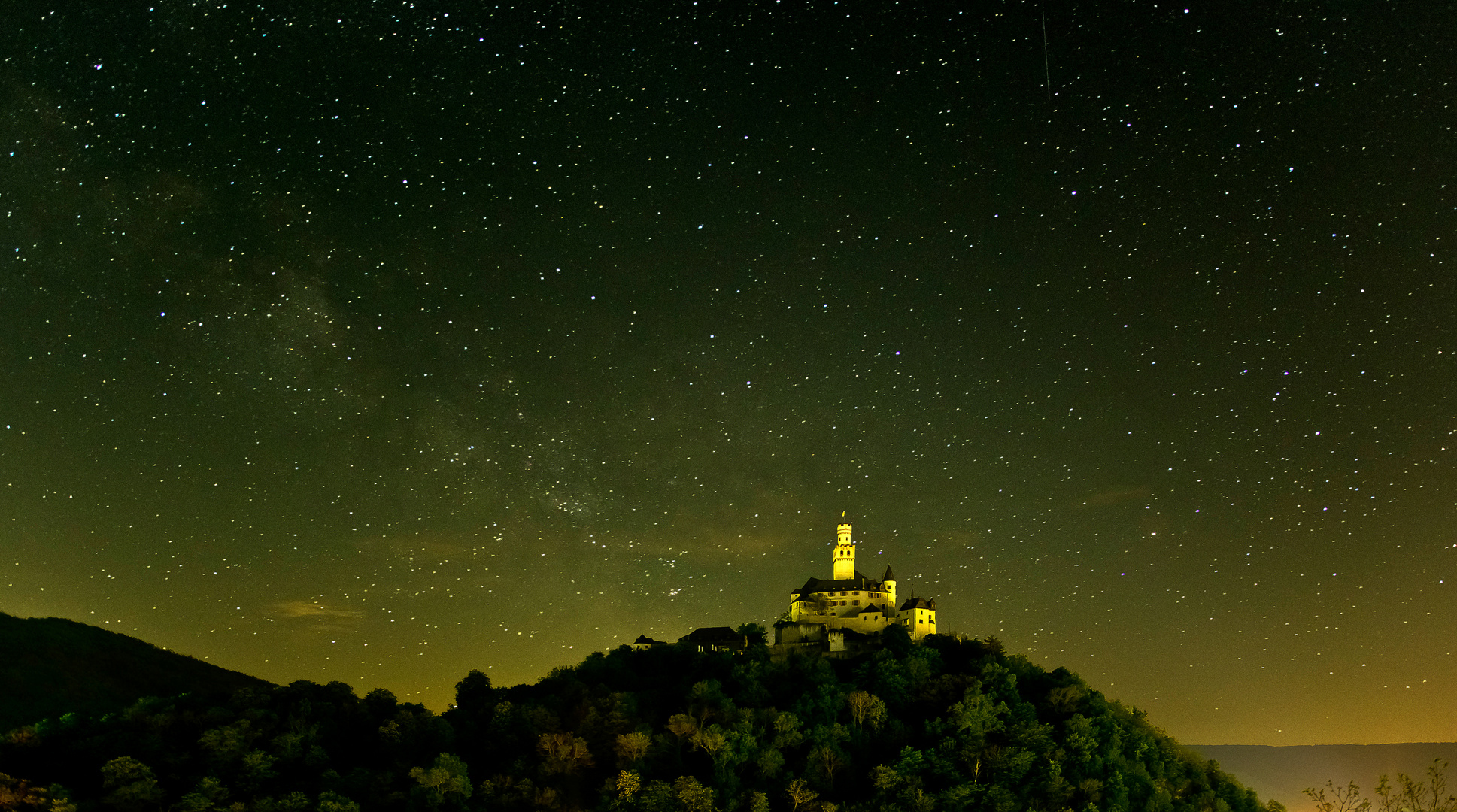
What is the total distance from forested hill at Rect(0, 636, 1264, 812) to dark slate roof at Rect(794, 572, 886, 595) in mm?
9203

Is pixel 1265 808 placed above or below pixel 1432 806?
below

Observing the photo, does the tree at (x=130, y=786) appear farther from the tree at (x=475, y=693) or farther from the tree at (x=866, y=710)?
the tree at (x=866, y=710)

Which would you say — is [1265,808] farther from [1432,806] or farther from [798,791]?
[1432,806]

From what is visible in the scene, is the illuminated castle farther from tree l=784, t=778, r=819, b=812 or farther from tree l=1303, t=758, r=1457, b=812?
tree l=1303, t=758, r=1457, b=812

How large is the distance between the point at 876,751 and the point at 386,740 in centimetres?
2921

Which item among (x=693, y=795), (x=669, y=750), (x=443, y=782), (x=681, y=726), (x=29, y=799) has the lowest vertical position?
(x=29, y=799)

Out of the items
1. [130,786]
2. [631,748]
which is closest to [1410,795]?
[631,748]

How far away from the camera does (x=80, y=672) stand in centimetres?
8494

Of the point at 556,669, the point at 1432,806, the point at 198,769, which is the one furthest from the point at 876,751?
the point at 1432,806

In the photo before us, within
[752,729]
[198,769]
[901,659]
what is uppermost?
[901,659]

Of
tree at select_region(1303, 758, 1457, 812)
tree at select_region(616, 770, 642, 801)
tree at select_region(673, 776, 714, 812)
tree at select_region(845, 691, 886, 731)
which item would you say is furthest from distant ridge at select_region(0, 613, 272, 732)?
tree at select_region(1303, 758, 1457, 812)

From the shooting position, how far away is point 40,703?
75562 mm

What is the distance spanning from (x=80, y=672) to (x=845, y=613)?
228 ft

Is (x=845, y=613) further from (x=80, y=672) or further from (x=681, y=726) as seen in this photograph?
(x=80, y=672)
